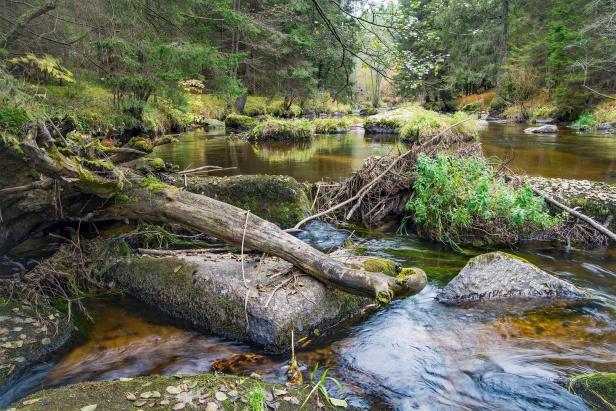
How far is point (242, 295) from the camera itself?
4168 mm

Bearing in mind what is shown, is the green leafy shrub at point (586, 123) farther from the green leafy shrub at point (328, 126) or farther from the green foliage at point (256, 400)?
the green foliage at point (256, 400)

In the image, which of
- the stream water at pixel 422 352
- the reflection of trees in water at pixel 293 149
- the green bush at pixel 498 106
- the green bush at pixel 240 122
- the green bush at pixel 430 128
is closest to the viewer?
the stream water at pixel 422 352

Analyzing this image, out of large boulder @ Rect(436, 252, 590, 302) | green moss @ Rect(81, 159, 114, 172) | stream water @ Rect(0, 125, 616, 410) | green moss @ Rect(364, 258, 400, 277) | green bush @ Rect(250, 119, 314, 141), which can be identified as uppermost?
green bush @ Rect(250, 119, 314, 141)

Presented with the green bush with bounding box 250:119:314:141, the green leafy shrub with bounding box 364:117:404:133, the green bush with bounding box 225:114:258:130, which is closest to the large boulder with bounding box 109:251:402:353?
the green bush with bounding box 250:119:314:141

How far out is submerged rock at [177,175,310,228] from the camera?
7.39 meters

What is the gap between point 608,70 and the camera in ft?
79.6

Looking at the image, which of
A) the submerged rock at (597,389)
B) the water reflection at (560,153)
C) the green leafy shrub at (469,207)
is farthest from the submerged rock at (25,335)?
the water reflection at (560,153)

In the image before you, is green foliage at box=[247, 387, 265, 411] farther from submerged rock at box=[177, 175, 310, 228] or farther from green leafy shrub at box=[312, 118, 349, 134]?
green leafy shrub at box=[312, 118, 349, 134]

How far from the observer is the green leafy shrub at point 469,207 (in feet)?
21.4

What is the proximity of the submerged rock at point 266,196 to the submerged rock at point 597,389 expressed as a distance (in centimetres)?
485

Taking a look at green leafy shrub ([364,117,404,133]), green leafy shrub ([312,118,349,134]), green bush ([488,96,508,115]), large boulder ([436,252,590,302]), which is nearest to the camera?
large boulder ([436,252,590,302])

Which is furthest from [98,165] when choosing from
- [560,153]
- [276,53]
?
[276,53]

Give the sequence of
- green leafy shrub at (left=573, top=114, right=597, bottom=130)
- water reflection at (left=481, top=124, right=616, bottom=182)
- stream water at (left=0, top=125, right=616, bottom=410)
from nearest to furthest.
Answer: stream water at (left=0, top=125, right=616, bottom=410) → water reflection at (left=481, top=124, right=616, bottom=182) → green leafy shrub at (left=573, top=114, right=597, bottom=130)

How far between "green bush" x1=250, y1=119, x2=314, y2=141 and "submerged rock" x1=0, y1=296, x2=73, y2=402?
16.0m
